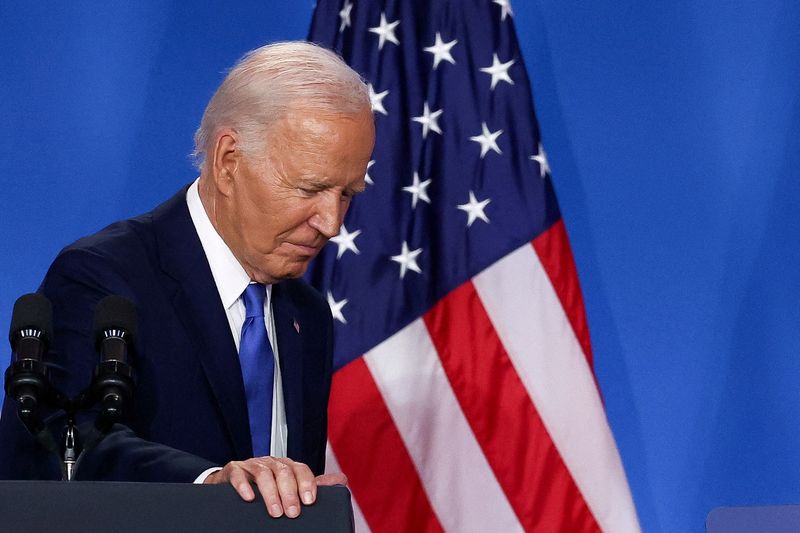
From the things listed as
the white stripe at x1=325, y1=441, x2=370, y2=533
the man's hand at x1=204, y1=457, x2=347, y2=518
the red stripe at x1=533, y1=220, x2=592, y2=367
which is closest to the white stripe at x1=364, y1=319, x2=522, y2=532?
the white stripe at x1=325, y1=441, x2=370, y2=533

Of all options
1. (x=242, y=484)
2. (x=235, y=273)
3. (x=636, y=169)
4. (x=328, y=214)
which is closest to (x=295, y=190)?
(x=328, y=214)

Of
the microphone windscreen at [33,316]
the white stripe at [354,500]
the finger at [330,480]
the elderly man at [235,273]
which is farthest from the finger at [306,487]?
the white stripe at [354,500]

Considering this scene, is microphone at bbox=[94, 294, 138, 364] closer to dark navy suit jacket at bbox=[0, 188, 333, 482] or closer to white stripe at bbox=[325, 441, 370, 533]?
dark navy suit jacket at bbox=[0, 188, 333, 482]

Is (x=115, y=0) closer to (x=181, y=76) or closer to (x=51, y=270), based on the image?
(x=181, y=76)

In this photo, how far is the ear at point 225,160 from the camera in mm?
1881

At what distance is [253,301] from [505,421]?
124 centimetres

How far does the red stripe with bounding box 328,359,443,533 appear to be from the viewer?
2.99 metres

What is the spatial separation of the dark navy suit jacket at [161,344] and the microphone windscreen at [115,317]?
211mm

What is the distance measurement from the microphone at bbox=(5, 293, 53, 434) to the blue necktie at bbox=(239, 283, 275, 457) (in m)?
0.50

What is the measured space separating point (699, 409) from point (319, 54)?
1.70 metres

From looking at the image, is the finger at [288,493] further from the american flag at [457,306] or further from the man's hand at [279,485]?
the american flag at [457,306]

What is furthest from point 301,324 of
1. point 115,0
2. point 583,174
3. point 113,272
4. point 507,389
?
point 115,0

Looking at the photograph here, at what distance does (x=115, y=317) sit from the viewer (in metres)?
1.37

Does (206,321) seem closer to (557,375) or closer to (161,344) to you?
(161,344)
